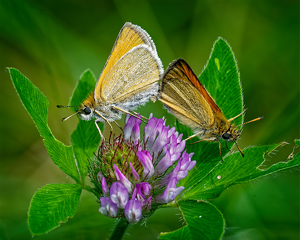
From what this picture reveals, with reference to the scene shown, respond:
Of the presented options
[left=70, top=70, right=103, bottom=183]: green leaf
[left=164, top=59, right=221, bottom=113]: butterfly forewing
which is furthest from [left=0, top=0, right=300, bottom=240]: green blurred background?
[left=164, top=59, right=221, bottom=113]: butterfly forewing

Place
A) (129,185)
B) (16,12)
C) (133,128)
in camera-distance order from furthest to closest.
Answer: (16,12) < (133,128) < (129,185)

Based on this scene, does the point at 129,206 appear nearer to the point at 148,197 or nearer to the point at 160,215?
the point at 148,197

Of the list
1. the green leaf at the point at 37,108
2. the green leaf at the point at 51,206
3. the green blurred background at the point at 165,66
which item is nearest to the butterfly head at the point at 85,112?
the green leaf at the point at 37,108

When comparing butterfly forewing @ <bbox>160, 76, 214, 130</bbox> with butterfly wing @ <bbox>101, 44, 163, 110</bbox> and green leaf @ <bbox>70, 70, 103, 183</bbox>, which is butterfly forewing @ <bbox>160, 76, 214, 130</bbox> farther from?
green leaf @ <bbox>70, 70, 103, 183</bbox>

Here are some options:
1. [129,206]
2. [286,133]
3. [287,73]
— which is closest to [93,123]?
[129,206]

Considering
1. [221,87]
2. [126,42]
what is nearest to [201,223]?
[221,87]
